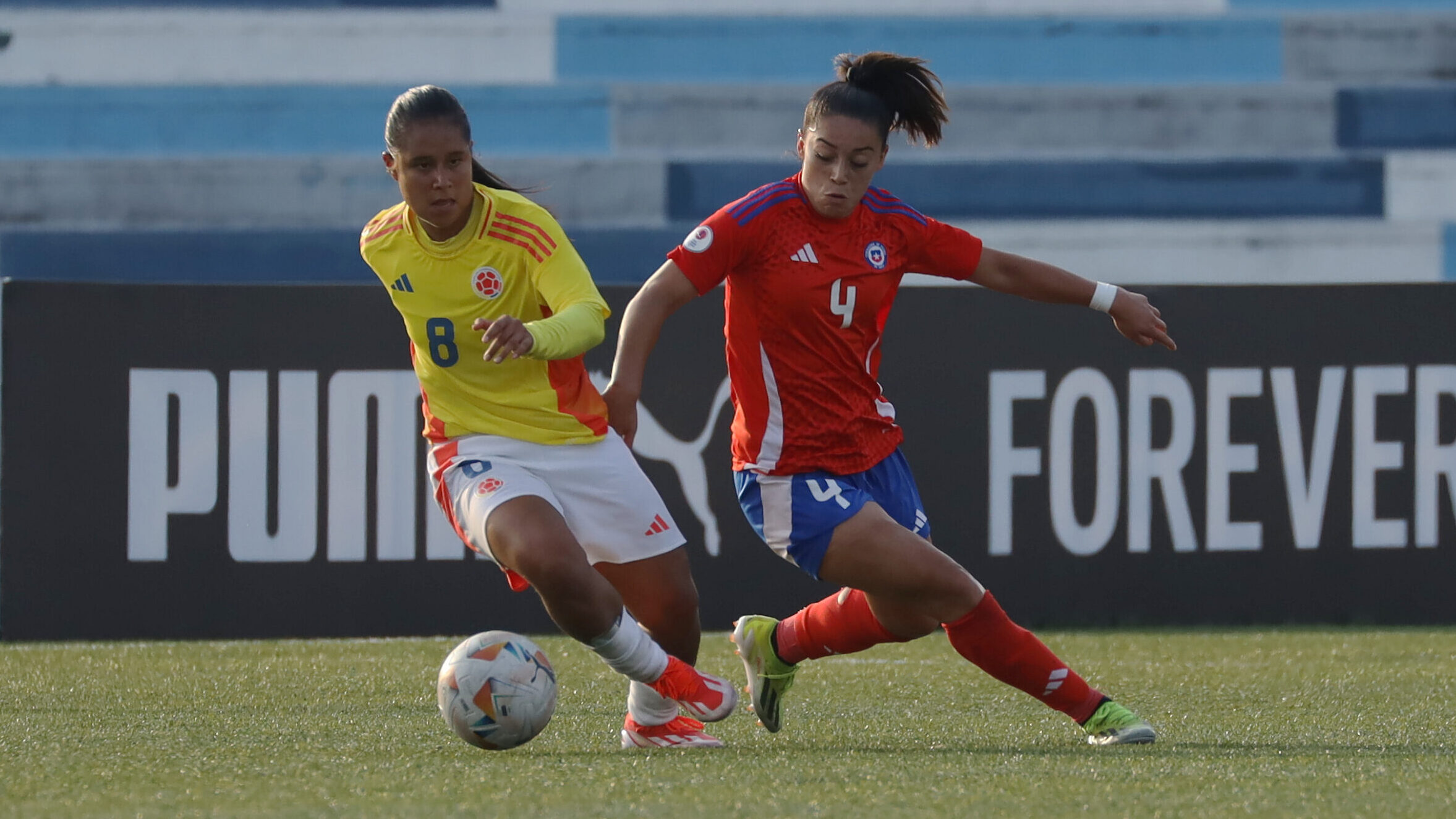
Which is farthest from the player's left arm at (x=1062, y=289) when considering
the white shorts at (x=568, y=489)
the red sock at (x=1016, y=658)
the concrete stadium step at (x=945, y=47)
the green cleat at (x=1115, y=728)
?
the concrete stadium step at (x=945, y=47)

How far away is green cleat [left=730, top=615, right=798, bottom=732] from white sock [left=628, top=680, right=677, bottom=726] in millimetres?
363

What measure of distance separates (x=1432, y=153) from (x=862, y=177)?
28.3ft

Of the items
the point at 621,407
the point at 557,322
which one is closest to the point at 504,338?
the point at 557,322

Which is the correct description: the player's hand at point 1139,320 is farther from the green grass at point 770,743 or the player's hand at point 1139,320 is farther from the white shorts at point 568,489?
the white shorts at point 568,489

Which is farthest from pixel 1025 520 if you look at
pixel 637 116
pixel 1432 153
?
pixel 1432 153

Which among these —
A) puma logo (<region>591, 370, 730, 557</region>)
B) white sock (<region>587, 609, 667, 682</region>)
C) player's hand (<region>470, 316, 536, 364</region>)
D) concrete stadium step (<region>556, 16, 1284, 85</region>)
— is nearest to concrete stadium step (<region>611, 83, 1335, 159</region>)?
concrete stadium step (<region>556, 16, 1284, 85</region>)

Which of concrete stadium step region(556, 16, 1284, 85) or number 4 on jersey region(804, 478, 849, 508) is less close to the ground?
concrete stadium step region(556, 16, 1284, 85)

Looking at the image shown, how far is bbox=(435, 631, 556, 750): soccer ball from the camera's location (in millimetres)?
3910

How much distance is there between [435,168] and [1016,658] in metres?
1.63

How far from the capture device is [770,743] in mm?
4277

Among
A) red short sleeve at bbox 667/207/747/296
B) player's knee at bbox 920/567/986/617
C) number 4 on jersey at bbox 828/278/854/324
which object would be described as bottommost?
player's knee at bbox 920/567/986/617

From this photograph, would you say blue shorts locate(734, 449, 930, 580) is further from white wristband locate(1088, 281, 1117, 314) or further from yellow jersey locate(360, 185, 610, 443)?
white wristband locate(1088, 281, 1117, 314)

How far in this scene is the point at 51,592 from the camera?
22.7 feet

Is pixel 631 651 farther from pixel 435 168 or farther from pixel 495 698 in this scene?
pixel 435 168
